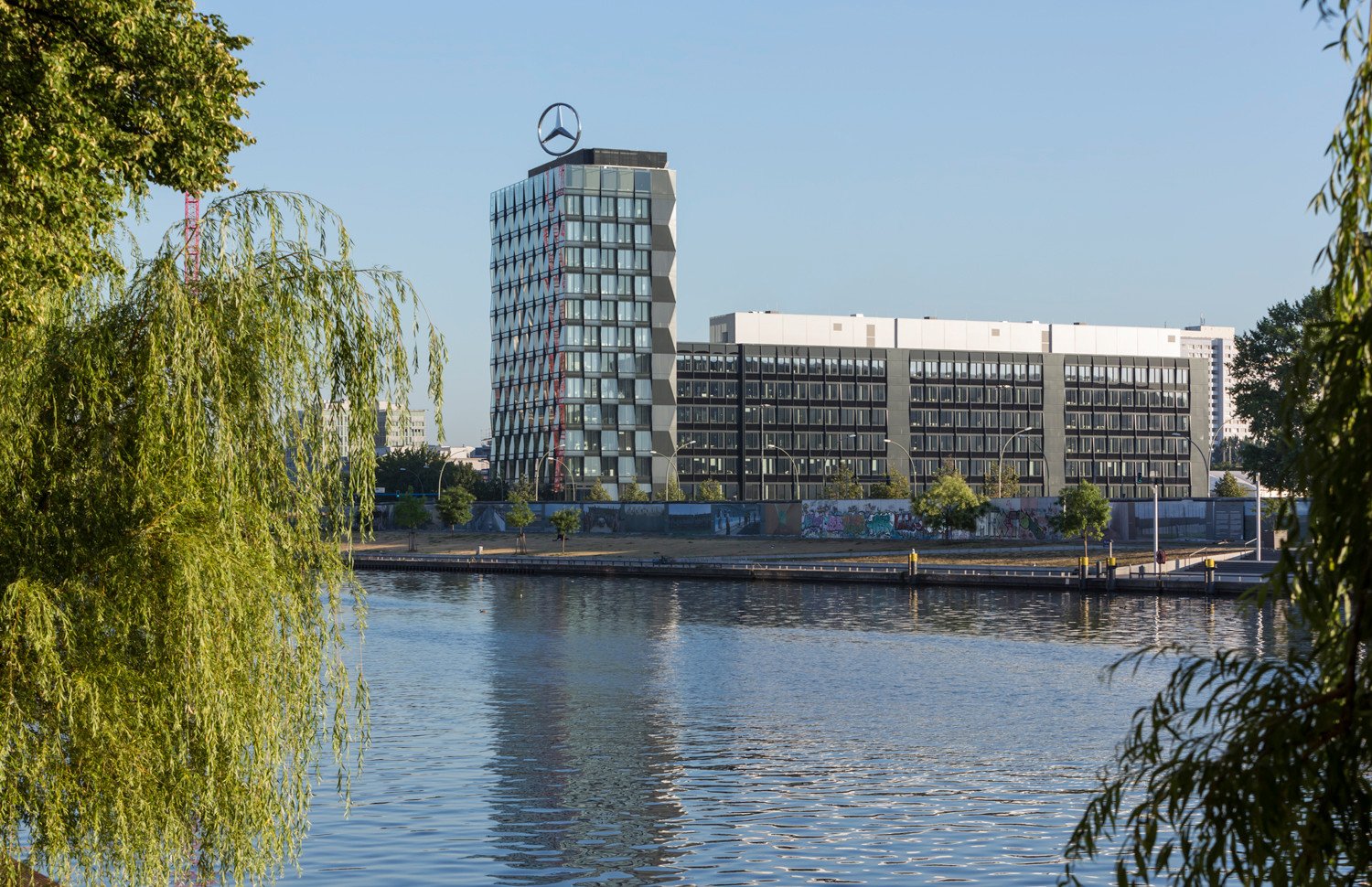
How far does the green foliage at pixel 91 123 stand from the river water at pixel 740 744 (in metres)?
12.5

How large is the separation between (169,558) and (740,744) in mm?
24287

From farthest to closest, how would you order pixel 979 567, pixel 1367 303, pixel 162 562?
1. pixel 979 567
2. pixel 162 562
3. pixel 1367 303

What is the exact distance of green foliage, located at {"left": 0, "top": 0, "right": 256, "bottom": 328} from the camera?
16.4 m

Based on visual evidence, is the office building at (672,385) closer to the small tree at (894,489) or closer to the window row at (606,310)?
the window row at (606,310)

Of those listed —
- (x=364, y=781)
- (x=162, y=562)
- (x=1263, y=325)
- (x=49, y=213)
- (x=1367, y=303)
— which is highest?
(x=1263, y=325)

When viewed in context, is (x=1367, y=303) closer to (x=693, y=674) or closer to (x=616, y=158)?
(x=693, y=674)

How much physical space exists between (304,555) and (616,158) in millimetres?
186458

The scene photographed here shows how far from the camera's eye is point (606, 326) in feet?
642

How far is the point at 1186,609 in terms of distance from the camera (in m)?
71.2

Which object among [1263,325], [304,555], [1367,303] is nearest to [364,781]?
[304,555]

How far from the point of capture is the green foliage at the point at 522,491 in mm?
155100

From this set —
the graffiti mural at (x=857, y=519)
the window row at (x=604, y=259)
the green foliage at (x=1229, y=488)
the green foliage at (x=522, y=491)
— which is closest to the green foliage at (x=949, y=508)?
the graffiti mural at (x=857, y=519)

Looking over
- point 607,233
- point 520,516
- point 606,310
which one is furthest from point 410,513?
point 607,233

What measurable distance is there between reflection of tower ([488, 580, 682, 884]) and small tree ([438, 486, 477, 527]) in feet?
266
